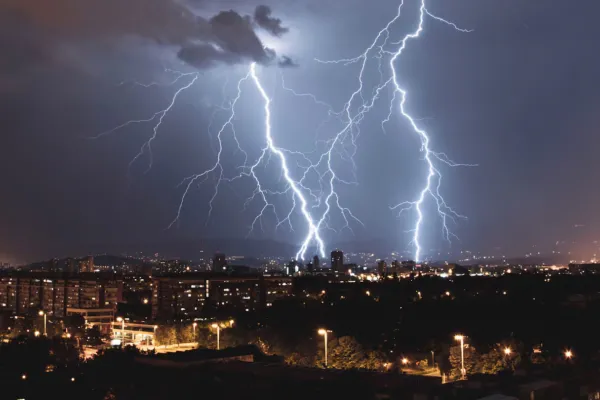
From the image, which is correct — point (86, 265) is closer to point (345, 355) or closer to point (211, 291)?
point (211, 291)

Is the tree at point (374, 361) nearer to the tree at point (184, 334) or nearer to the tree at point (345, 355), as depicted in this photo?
the tree at point (345, 355)

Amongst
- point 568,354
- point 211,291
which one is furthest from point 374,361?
point 211,291

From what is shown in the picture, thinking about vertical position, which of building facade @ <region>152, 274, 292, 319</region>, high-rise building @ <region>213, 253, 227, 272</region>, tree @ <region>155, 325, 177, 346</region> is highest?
high-rise building @ <region>213, 253, 227, 272</region>

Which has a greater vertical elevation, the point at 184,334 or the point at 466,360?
the point at 184,334

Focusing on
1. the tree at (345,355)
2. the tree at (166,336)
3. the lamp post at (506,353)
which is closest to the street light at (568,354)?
the lamp post at (506,353)

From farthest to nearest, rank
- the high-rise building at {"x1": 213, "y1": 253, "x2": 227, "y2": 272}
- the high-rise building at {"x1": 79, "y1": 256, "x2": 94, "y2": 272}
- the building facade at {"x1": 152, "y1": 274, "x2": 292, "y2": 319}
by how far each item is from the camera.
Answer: the high-rise building at {"x1": 79, "y1": 256, "x2": 94, "y2": 272}, the high-rise building at {"x1": 213, "y1": 253, "x2": 227, "y2": 272}, the building facade at {"x1": 152, "y1": 274, "x2": 292, "y2": 319}

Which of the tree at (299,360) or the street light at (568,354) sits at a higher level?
the street light at (568,354)

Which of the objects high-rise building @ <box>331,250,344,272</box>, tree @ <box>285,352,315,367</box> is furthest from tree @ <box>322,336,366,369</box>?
high-rise building @ <box>331,250,344,272</box>

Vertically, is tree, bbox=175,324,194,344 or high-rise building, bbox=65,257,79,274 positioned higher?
high-rise building, bbox=65,257,79,274

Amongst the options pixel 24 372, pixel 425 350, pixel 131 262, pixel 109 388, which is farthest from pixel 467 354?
pixel 131 262

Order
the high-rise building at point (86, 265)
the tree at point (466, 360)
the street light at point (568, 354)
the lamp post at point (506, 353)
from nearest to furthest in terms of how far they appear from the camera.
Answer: the street light at point (568, 354) → the tree at point (466, 360) → the lamp post at point (506, 353) → the high-rise building at point (86, 265)

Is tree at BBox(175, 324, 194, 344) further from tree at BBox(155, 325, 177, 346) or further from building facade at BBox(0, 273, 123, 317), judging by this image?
building facade at BBox(0, 273, 123, 317)

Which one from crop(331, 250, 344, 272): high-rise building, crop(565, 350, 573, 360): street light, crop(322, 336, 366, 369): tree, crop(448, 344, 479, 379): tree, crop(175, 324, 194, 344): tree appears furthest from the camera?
crop(331, 250, 344, 272): high-rise building
